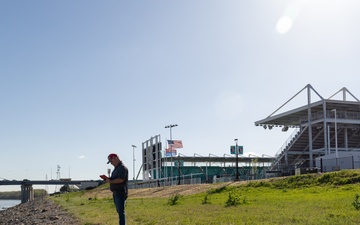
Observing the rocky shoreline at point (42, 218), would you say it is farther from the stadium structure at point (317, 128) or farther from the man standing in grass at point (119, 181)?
the stadium structure at point (317, 128)

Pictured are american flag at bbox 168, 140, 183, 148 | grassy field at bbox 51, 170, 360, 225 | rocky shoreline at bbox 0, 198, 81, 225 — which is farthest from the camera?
american flag at bbox 168, 140, 183, 148

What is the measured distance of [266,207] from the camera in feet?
55.1

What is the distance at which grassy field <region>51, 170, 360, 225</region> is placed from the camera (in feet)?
41.0

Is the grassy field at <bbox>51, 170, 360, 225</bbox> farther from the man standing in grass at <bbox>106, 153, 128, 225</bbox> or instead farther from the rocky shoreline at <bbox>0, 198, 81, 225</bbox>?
the man standing in grass at <bbox>106, 153, 128, 225</bbox>

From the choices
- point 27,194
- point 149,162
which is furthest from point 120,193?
point 27,194

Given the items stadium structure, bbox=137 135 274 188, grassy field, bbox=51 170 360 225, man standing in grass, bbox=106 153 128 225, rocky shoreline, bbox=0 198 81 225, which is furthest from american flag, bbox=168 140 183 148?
man standing in grass, bbox=106 153 128 225

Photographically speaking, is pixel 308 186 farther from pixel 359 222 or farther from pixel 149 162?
pixel 149 162

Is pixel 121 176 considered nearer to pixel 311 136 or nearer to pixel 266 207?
pixel 266 207

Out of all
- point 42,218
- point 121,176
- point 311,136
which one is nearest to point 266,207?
point 121,176

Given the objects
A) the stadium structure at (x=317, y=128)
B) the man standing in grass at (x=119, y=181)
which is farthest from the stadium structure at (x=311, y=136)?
the man standing in grass at (x=119, y=181)

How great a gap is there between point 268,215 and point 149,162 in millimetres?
73743

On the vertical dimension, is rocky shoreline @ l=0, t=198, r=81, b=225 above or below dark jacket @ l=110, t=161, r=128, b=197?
below

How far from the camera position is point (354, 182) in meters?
25.5

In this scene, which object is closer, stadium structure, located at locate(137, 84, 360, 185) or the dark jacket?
the dark jacket
